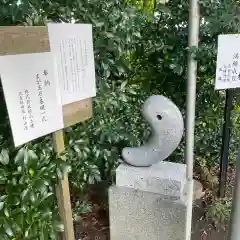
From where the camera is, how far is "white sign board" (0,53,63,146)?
143 centimetres

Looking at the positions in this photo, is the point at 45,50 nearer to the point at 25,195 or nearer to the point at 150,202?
the point at 25,195

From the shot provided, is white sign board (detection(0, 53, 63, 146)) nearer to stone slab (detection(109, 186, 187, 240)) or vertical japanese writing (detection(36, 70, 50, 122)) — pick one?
vertical japanese writing (detection(36, 70, 50, 122))

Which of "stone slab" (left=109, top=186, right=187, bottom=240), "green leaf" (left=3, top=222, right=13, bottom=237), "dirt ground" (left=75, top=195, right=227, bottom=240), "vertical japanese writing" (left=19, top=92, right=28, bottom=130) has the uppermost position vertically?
"vertical japanese writing" (left=19, top=92, right=28, bottom=130)

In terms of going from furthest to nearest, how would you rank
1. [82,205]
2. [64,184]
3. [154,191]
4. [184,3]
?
1. [184,3]
2. [82,205]
3. [154,191]
4. [64,184]

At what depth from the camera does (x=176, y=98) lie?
10.1ft

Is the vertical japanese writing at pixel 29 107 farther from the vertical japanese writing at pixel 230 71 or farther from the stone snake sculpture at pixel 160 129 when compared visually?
the vertical japanese writing at pixel 230 71

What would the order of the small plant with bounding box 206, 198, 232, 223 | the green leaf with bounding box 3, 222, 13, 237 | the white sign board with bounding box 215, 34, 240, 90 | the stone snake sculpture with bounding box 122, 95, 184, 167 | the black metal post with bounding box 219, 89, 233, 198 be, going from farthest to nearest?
the small plant with bounding box 206, 198, 232, 223
the black metal post with bounding box 219, 89, 233, 198
the white sign board with bounding box 215, 34, 240, 90
the stone snake sculpture with bounding box 122, 95, 184, 167
the green leaf with bounding box 3, 222, 13, 237

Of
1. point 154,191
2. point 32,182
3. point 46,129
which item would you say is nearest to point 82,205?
point 154,191

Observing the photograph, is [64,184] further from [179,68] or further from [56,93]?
[179,68]

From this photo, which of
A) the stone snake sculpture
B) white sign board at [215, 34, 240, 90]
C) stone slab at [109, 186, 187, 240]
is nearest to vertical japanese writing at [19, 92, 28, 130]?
the stone snake sculpture

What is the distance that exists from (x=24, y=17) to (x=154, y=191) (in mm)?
1486

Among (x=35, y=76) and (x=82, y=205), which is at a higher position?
(x=35, y=76)

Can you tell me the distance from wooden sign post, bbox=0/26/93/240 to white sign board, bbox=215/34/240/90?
1.05 metres

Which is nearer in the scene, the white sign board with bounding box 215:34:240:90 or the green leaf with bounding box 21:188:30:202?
the green leaf with bounding box 21:188:30:202
